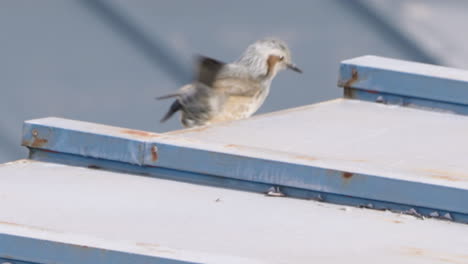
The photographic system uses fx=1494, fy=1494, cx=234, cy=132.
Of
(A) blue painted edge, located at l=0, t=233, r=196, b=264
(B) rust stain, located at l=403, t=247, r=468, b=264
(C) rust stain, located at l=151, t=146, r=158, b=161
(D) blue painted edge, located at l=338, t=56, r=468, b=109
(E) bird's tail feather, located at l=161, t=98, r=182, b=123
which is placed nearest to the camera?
(A) blue painted edge, located at l=0, t=233, r=196, b=264

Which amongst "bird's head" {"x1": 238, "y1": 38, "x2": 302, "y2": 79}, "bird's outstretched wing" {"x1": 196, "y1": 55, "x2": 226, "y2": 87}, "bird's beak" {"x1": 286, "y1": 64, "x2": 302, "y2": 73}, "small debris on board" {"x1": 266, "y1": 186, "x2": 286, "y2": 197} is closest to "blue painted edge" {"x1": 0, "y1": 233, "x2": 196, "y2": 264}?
"small debris on board" {"x1": 266, "y1": 186, "x2": 286, "y2": 197}

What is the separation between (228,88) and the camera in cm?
473

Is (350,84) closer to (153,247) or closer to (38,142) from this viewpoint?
(38,142)

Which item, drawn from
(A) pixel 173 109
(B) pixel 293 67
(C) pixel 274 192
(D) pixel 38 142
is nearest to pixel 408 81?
(C) pixel 274 192

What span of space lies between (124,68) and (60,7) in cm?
38

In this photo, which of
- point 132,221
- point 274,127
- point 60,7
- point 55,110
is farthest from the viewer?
point 60,7

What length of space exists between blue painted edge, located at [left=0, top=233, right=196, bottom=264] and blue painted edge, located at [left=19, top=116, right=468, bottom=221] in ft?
1.94

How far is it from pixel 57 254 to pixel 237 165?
61 cm

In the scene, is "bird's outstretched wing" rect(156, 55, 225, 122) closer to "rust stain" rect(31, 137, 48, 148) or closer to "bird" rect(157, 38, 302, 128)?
"bird" rect(157, 38, 302, 128)

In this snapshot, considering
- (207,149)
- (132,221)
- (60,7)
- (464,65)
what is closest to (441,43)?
(464,65)

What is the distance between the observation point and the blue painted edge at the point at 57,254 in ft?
6.75

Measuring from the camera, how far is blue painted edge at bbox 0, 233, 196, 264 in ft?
6.75

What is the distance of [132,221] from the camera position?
2332mm

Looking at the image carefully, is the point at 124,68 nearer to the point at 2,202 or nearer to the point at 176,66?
the point at 176,66
